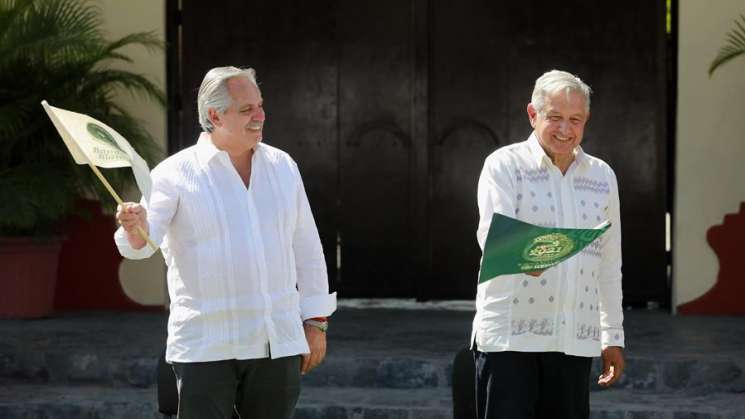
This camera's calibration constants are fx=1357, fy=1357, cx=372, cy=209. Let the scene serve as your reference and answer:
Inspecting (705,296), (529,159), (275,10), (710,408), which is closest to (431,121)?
(275,10)

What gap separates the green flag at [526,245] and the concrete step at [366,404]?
2624 mm

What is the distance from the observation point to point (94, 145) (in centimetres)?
371

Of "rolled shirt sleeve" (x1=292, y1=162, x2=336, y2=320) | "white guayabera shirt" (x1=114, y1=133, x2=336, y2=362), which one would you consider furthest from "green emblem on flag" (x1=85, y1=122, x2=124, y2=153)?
"rolled shirt sleeve" (x1=292, y1=162, x2=336, y2=320)

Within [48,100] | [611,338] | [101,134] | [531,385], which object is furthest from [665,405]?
[48,100]

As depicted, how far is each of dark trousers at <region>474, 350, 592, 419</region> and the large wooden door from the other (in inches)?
206

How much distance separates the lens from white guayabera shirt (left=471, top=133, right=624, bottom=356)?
13.3 feet

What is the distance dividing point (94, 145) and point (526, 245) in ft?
4.07

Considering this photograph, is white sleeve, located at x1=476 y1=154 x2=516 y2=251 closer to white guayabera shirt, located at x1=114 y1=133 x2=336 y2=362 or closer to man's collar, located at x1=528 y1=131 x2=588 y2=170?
man's collar, located at x1=528 y1=131 x2=588 y2=170

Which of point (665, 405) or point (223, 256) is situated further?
point (665, 405)

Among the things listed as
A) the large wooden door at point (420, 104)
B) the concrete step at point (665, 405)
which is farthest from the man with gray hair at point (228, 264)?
the large wooden door at point (420, 104)

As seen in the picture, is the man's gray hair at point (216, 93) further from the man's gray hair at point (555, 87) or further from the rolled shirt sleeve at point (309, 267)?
the man's gray hair at point (555, 87)

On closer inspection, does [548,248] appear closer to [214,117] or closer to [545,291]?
[545,291]

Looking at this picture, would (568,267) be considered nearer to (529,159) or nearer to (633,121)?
(529,159)

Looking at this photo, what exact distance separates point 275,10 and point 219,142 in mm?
5507
